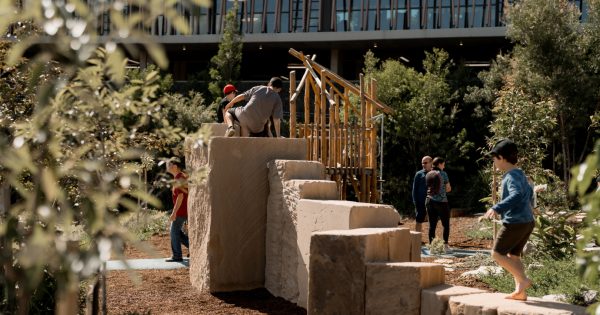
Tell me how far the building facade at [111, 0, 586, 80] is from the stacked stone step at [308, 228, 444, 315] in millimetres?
25059

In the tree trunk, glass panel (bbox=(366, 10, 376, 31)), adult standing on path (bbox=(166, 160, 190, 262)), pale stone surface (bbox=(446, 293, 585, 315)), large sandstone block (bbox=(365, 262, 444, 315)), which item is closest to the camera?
pale stone surface (bbox=(446, 293, 585, 315))

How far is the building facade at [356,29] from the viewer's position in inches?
1288

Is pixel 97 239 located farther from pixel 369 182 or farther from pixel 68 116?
pixel 369 182

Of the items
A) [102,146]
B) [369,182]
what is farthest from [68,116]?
[369,182]

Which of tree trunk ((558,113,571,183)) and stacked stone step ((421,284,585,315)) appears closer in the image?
stacked stone step ((421,284,585,315))

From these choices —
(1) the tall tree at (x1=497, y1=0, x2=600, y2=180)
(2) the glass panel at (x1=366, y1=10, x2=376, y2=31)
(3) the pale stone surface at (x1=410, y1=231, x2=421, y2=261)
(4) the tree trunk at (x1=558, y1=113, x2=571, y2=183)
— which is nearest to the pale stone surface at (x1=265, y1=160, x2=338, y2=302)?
(3) the pale stone surface at (x1=410, y1=231, x2=421, y2=261)

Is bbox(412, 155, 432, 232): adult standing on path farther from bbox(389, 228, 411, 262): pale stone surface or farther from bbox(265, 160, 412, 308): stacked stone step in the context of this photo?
bbox(389, 228, 411, 262): pale stone surface

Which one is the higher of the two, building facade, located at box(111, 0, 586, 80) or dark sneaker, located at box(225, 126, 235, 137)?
building facade, located at box(111, 0, 586, 80)

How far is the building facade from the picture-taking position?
32.7 meters

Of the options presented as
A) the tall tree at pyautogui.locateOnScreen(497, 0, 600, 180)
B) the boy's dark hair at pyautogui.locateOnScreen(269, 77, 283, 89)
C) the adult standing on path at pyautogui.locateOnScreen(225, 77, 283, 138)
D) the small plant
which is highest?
the tall tree at pyautogui.locateOnScreen(497, 0, 600, 180)

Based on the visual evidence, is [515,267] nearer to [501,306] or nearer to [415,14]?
[501,306]

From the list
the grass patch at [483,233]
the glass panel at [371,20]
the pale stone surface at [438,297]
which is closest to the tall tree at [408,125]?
the grass patch at [483,233]

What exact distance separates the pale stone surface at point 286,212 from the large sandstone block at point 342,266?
72.4 inches

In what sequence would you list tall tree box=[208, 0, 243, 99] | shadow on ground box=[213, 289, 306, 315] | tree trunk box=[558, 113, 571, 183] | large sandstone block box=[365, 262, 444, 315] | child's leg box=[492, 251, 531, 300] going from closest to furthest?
child's leg box=[492, 251, 531, 300] → large sandstone block box=[365, 262, 444, 315] → shadow on ground box=[213, 289, 306, 315] → tree trunk box=[558, 113, 571, 183] → tall tree box=[208, 0, 243, 99]
